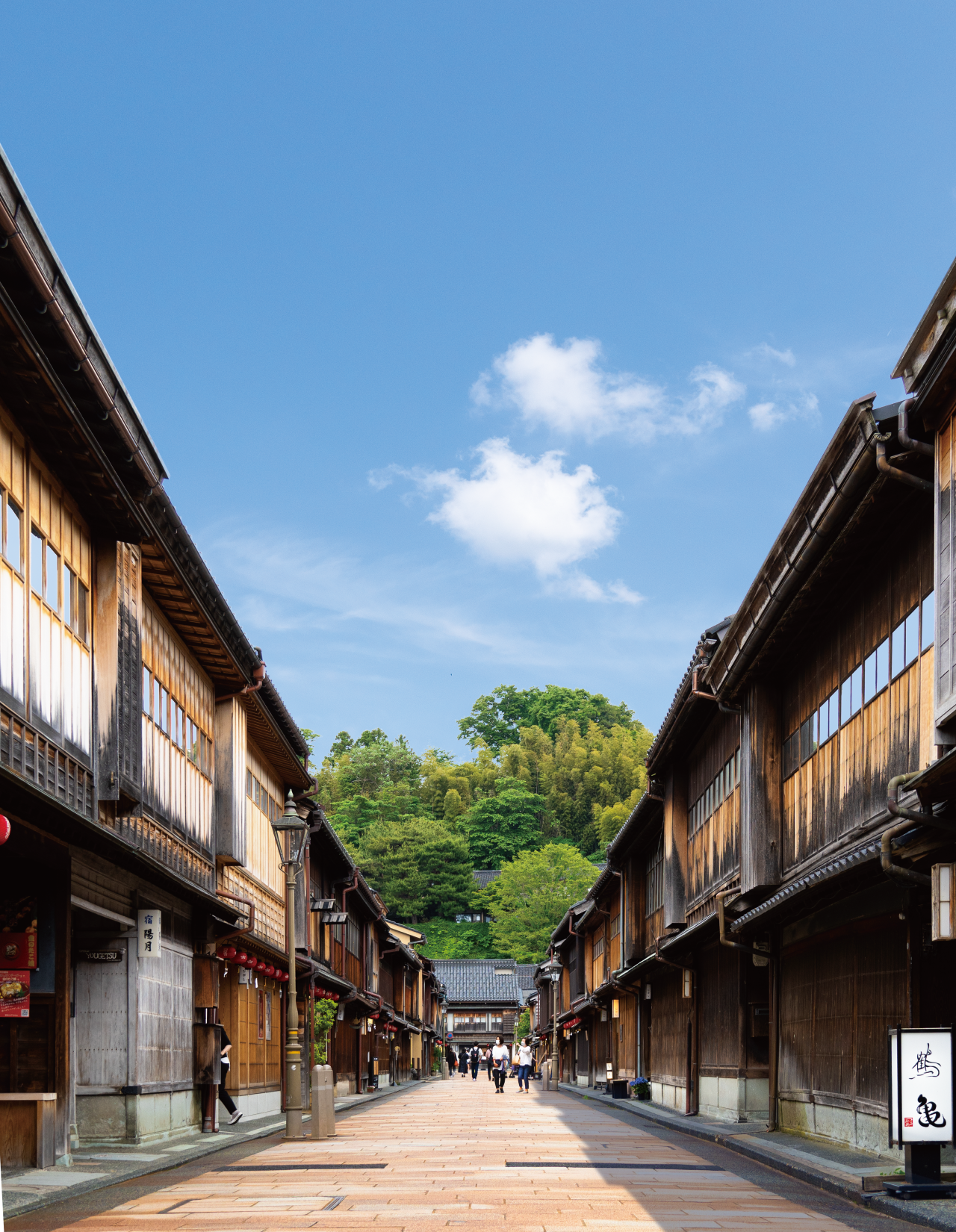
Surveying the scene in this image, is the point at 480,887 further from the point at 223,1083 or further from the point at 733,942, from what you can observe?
the point at 733,942

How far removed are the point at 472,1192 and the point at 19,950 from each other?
20.5 feet

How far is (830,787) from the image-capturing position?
62.1 ft

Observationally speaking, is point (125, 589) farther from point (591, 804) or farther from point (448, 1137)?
point (591, 804)

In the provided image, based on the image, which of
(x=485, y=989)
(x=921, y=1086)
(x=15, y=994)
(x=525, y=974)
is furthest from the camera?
(x=525, y=974)

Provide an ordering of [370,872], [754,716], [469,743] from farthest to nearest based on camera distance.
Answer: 1. [469,743]
2. [370,872]
3. [754,716]

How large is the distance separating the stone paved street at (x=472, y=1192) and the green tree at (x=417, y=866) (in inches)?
3268

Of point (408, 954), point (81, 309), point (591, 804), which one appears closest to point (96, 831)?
point (81, 309)

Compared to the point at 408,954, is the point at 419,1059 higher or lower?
lower

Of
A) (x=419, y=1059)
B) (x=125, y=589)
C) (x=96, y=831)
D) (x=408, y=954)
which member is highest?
(x=125, y=589)

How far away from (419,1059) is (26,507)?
78.3 metres

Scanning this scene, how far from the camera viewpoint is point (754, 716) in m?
22.7

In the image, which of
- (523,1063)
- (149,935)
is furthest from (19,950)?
(523,1063)

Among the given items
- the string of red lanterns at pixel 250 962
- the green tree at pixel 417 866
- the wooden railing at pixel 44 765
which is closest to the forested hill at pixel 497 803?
the green tree at pixel 417 866

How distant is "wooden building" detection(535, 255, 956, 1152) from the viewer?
1353 centimetres
